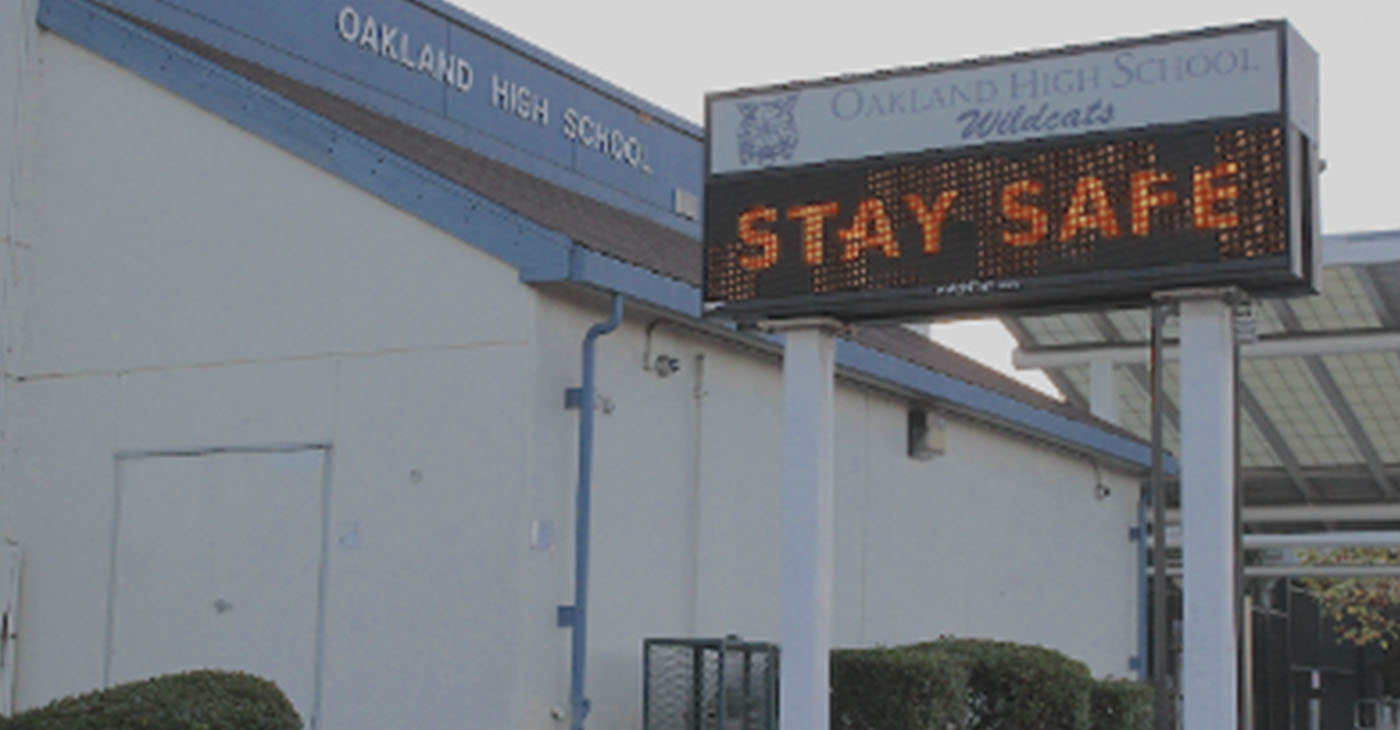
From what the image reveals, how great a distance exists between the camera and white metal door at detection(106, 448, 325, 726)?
44.4ft

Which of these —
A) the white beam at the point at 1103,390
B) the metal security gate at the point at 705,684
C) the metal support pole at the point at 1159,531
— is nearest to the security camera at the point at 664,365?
the metal security gate at the point at 705,684

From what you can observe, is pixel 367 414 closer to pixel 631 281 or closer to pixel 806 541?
pixel 631 281

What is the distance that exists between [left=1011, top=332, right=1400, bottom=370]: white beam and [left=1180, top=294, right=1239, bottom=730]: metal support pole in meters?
15.4

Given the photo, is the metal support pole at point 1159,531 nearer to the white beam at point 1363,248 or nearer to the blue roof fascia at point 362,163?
the blue roof fascia at point 362,163

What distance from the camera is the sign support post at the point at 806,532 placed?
1172cm

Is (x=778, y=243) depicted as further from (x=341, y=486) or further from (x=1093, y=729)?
(x=1093, y=729)

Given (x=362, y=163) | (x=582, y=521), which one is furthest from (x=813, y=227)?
(x=362, y=163)

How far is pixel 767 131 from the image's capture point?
38.1ft

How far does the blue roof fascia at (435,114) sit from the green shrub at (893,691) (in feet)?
21.7

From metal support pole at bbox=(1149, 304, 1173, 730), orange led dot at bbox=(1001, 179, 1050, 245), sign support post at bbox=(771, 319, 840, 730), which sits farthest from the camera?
metal support pole at bbox=(1149, 304, 1173, 730)

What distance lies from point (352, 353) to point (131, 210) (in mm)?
2459

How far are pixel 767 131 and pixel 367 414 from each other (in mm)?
3793

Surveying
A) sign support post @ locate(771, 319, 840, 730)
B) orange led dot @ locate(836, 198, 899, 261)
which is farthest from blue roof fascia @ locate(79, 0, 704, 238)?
orange led dot @ locate(836, 198, 899, 261)

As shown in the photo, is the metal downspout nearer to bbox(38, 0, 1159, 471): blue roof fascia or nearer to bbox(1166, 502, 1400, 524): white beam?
bbox(38, 0, 1159, 471): blue roof fascia
